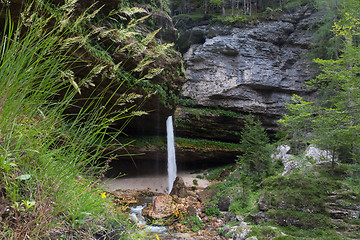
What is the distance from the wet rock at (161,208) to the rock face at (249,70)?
8.27 meters

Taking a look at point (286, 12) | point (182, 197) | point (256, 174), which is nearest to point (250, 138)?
point (256, 174)

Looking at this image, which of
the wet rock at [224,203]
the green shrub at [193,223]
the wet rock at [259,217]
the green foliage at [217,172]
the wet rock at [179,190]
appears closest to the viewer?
the wet rock at [259,217]

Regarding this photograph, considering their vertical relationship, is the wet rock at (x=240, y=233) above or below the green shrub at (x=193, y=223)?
above

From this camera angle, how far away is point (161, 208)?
8.33 m

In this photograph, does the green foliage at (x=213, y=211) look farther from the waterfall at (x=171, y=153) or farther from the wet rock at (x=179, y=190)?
the waterfall at (x=171, y=153)

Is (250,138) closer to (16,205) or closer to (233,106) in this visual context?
(233,106)

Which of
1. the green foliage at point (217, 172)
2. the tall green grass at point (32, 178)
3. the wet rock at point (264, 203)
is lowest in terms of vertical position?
the green foliage at point (217, 172)

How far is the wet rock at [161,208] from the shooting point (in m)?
8.01

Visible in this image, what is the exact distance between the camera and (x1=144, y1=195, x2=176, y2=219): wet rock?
8.01 metres

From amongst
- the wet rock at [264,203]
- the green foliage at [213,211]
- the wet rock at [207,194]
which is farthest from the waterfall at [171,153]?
the wet rock at [264,203]

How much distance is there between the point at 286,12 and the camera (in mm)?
18500

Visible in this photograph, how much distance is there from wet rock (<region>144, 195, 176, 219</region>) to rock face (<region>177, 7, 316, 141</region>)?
27.1ft

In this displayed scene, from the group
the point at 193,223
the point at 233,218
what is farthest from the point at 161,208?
the point at 233,218

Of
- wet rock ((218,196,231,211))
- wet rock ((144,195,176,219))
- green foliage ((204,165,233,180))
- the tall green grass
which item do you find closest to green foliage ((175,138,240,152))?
green foliage ((204,165,233,180))
